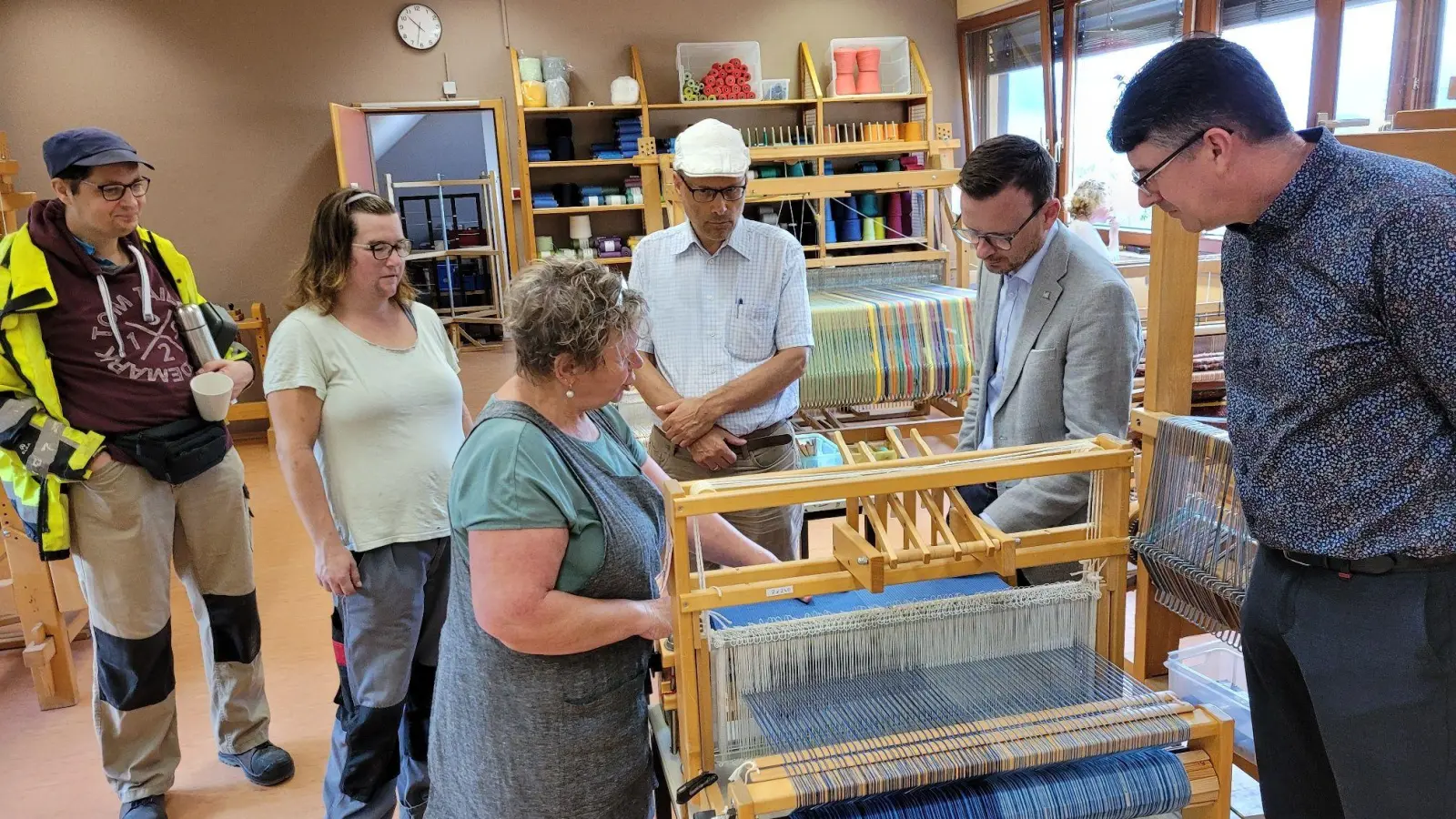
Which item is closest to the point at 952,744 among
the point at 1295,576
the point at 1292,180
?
the point at 1295,576

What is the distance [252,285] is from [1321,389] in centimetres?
675

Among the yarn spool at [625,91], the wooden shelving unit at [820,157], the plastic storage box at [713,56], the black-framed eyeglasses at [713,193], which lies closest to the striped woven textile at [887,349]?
the wooden shelving unit at [820,157]

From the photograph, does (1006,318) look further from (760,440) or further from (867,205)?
(867,205)

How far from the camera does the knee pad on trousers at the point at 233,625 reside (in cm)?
246

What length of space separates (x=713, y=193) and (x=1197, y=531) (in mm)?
1276

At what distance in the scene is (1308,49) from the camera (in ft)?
15.4

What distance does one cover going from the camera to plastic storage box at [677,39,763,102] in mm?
6758

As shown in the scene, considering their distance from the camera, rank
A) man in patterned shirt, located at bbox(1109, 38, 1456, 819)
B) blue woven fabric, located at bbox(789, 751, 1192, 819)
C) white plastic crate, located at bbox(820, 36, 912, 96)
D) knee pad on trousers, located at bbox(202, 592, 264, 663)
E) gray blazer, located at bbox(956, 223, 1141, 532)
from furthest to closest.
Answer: white plastic crate, located at bbox(820, 36, 912, 96)
knee pad on trousers, located at bbox(202, 592, 264, 663)
gray blazer, located at bbox(956, 223, 1141, 532)
blue woven fabric, located at bbox(789, 751, 1192, 819)
man in patterned shirt, located at bbox(1109, 38, 1456, 819)

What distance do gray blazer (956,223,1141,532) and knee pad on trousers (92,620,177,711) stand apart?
6.72 ft

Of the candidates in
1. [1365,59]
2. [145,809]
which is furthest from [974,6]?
[145,809]

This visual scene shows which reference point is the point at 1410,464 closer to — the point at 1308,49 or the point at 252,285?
the point at 1308,49

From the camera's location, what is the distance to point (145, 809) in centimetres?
237

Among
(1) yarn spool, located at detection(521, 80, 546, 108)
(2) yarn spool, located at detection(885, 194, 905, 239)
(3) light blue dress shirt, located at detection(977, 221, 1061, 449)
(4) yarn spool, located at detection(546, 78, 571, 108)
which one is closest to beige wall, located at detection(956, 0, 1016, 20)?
(2) yarn spool, located at detection(885, 194, 905, 239)

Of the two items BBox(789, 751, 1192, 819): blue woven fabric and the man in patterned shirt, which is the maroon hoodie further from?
the man in patterned shirt
